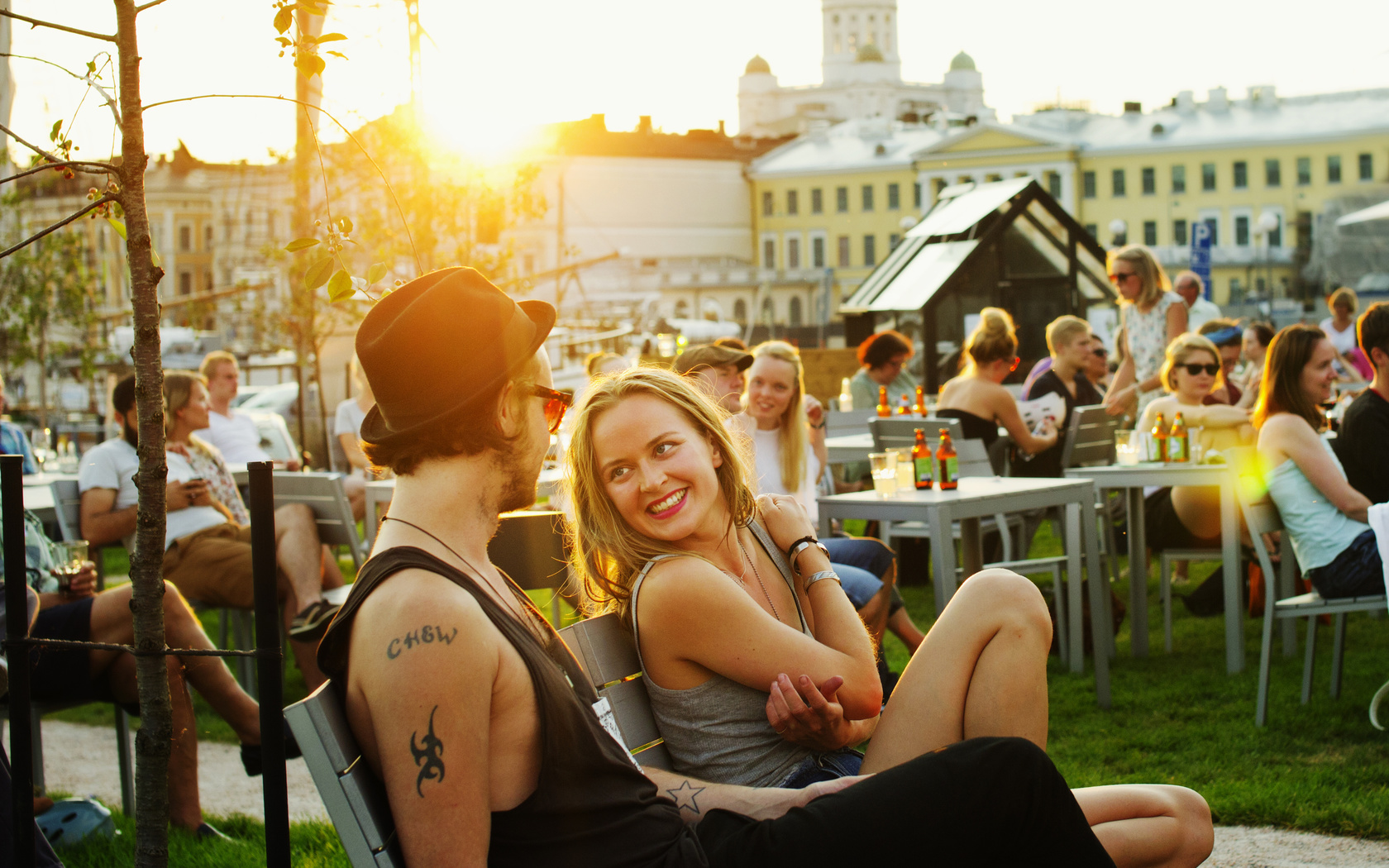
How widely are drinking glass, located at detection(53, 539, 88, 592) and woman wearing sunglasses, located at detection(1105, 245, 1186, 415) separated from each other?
701cm

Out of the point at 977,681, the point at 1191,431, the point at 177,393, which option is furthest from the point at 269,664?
the point at 1191,431

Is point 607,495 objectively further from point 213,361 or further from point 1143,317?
point 1143,317

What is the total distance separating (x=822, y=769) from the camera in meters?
2.65

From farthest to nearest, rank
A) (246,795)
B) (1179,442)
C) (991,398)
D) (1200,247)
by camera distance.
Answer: (1200,247)
(991,398)
(1179,442)
(246,795)

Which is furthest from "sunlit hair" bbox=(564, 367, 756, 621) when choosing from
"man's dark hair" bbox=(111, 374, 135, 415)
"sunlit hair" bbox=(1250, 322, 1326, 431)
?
"man's dark hair" bbox=(111, 374, 135, 415)

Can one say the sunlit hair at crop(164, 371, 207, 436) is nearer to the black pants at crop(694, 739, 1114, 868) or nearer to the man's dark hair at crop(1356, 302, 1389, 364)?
the black pants at crop(694, 739, 1114, 868)

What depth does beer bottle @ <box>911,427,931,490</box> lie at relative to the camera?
5.84 metres

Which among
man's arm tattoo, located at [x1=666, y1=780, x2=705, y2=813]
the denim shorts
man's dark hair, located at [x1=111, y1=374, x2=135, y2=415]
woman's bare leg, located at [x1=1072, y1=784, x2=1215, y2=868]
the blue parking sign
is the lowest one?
woman's bare leg, located at [x1=1072, y1=784, x2=1215, y2=868]

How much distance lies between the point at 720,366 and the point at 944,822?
451cm

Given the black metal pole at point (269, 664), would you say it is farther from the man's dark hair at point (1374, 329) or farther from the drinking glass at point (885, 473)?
the man's dark hair at point (1374, 329)

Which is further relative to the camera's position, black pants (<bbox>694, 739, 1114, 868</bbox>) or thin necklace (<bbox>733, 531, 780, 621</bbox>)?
thin necklace (<bbox>733, 531, 780, 621</bbox>)

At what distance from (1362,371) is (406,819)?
13.3m

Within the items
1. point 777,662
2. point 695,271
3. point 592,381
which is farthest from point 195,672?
point 695,271

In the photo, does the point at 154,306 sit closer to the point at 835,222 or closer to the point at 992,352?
the point at 992,352
